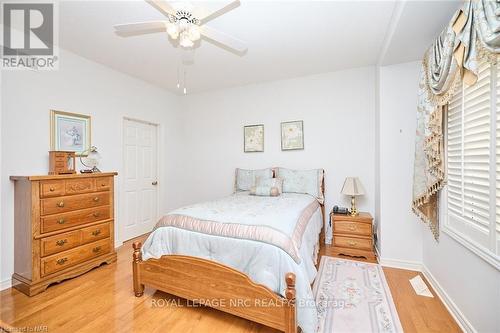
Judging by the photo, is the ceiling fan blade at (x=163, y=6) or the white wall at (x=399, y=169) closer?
the ceiling fan blade at (x=163, y=6)

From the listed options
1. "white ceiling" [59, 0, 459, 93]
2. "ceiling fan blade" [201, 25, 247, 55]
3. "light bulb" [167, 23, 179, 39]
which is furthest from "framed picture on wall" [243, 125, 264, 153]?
"light bulb" [167, 23, 179, 39]

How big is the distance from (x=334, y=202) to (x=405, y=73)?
1.90 metres

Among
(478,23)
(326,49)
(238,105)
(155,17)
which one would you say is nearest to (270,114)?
(238,105)

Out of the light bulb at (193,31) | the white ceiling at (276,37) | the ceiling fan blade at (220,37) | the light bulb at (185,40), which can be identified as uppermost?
the white ceiling at (276,37)

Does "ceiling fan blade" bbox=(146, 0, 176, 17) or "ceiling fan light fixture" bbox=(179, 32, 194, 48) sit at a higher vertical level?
"ceiling fan blade" bbox=(146, 0, 176, 17)

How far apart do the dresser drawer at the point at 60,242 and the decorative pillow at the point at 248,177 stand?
2.22 meters

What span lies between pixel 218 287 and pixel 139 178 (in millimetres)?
2795

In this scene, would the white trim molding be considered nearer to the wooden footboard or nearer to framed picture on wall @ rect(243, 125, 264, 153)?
the wooden footboard

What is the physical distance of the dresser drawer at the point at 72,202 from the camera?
228cm

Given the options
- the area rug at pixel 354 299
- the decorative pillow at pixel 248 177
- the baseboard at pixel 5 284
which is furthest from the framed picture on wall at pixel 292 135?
the baseboard at pixel 5 284

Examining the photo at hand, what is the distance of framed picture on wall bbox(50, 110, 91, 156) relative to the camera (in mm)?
2686

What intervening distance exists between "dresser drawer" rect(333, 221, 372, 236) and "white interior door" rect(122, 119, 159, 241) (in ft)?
10.2

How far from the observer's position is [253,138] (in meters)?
4.05

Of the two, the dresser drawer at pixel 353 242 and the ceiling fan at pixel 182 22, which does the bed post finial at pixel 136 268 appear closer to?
the ceiling fan at pixel 182 22
